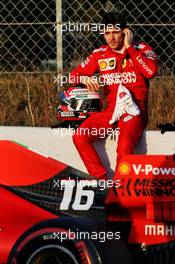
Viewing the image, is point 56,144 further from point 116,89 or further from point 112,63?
point 112,63

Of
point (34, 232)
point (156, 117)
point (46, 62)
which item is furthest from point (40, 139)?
point (46, 62)

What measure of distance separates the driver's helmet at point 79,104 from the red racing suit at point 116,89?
2.6 inches

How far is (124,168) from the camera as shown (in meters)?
4.59

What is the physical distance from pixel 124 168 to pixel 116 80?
4.89 ft

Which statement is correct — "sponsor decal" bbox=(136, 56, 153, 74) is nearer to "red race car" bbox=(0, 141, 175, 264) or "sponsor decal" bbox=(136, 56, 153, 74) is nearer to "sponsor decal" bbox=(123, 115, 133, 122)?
"sponsor decal" bbox=(123, 115, 133, 122)

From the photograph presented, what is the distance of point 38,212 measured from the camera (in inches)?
188

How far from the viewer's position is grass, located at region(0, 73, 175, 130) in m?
8.33

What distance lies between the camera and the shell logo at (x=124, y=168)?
4.57 meters

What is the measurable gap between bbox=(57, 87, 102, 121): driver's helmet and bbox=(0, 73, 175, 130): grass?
2.19 m
